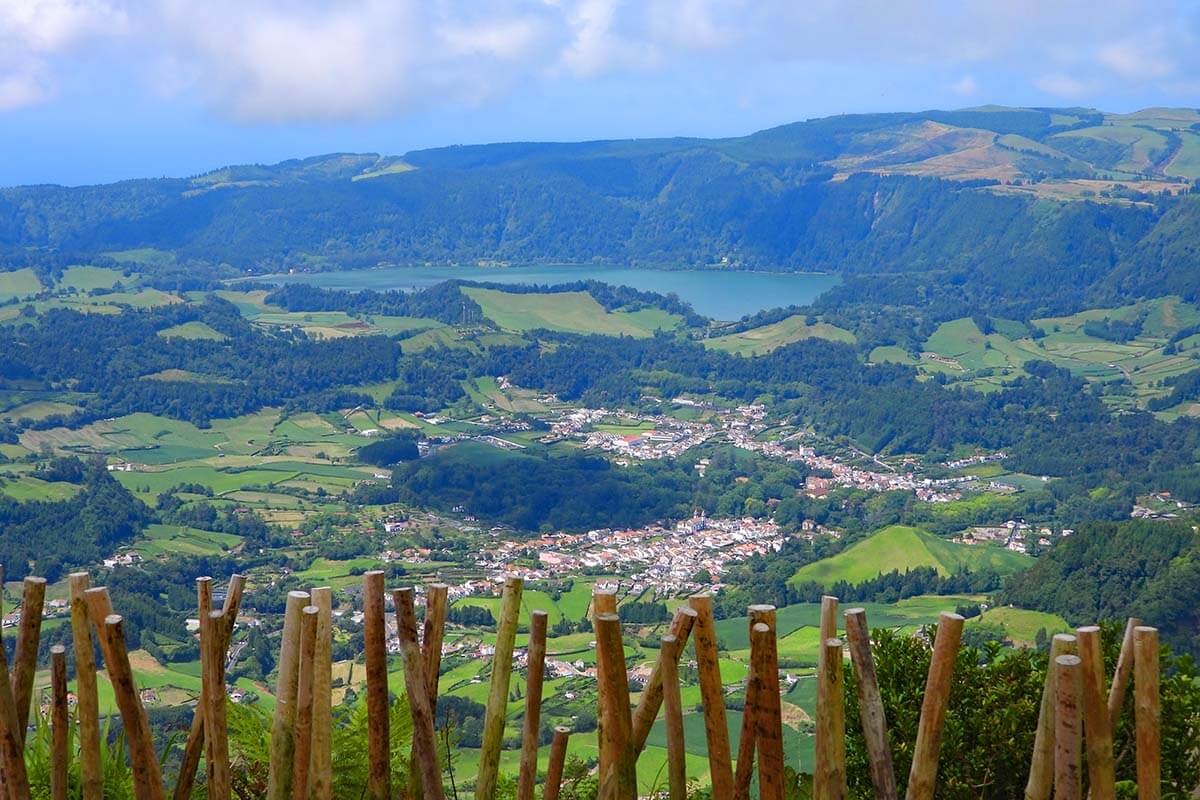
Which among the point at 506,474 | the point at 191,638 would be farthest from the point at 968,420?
the point at 191,638

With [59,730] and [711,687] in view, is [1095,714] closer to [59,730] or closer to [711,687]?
[711,687]

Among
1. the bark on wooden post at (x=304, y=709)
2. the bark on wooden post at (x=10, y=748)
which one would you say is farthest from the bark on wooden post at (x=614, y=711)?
the bark on wooden post at (x=10, y=748)

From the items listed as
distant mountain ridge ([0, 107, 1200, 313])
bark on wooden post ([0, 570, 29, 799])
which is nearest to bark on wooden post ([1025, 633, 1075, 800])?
bark on wooden post ([0, 570, 29, 799])

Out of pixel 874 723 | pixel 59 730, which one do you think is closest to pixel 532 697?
pixel 874 723

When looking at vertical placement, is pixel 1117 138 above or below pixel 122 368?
→ above

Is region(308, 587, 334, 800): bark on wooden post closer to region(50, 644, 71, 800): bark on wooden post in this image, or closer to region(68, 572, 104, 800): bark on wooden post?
region(68, 572, 104, 800): bark on wooden post

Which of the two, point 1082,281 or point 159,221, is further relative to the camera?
point 159,221

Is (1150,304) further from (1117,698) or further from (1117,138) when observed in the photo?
(1117,698)

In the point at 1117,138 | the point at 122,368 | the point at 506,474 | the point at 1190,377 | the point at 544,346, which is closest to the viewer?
the point at 506,474

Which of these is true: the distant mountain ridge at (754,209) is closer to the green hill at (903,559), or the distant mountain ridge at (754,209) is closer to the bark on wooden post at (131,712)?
the green hill at (903,559)
